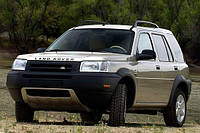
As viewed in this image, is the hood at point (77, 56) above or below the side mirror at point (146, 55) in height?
above

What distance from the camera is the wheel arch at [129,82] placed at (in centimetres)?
1067

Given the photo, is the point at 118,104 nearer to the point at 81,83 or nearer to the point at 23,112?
the point at 81,83

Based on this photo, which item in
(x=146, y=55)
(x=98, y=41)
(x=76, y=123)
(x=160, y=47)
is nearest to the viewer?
(x=146, y=55)

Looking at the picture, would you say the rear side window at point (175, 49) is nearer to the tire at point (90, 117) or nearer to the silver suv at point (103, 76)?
the silver suv at point (103, 76)

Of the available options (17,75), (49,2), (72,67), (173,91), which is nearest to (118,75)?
(72,67)

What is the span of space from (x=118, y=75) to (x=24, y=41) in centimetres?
4838

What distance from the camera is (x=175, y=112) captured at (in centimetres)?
1293

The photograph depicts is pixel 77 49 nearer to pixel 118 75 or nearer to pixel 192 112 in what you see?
pixel 118 75

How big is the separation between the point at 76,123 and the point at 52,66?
176 centimetres

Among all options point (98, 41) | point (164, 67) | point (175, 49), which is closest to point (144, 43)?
point (164, 67)

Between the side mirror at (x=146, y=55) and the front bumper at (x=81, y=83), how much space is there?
1.08m

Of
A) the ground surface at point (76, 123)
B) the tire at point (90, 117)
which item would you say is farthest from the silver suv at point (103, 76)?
the tire at point (90, 117)

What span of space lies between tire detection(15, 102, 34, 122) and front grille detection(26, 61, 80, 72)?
86cm

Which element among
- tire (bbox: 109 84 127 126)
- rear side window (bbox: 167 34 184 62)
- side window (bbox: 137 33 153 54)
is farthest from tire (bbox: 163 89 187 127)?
tire (bbox: 109 84 127 126)
